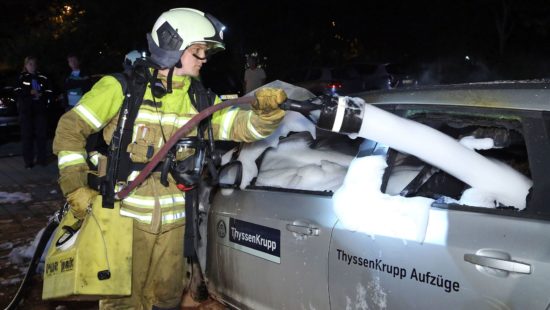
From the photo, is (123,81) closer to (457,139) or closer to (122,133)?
(122,133)

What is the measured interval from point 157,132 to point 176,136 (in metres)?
0.24

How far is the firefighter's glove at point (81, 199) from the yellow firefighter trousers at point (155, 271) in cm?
26

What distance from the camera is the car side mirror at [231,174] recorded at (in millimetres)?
2826

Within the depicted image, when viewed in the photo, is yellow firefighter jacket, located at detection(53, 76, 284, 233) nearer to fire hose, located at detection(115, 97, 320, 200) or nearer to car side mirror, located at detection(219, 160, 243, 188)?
fire hose, located at detection(115, 97, 320, 200)

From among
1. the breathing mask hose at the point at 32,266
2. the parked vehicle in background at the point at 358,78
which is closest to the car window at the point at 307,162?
the breathing mask hose at the point at 32,266

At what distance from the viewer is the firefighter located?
7.82 ft

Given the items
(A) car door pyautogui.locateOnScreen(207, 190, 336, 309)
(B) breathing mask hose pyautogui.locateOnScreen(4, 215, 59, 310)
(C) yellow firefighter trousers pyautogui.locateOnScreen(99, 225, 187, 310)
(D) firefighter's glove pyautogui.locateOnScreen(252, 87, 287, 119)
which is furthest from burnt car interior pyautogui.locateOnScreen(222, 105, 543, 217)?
(B) breathing mask hose pyautogui.locateOnScreen(4, 215, 59, 310)

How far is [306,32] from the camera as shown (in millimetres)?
23656

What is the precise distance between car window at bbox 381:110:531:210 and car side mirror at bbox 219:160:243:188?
0.87 m

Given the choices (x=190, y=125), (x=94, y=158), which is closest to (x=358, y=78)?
(x=94, y=158)

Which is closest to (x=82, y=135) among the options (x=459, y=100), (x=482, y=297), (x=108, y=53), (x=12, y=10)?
(x=459, y=100)

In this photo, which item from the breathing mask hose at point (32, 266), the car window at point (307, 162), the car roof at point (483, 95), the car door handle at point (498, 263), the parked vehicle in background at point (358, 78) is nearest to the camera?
the car door handle at point (498, 263)

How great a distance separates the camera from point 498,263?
170 cm

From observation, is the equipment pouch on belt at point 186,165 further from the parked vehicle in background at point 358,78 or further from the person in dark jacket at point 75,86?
the parked vehicle in background at point 358,78
